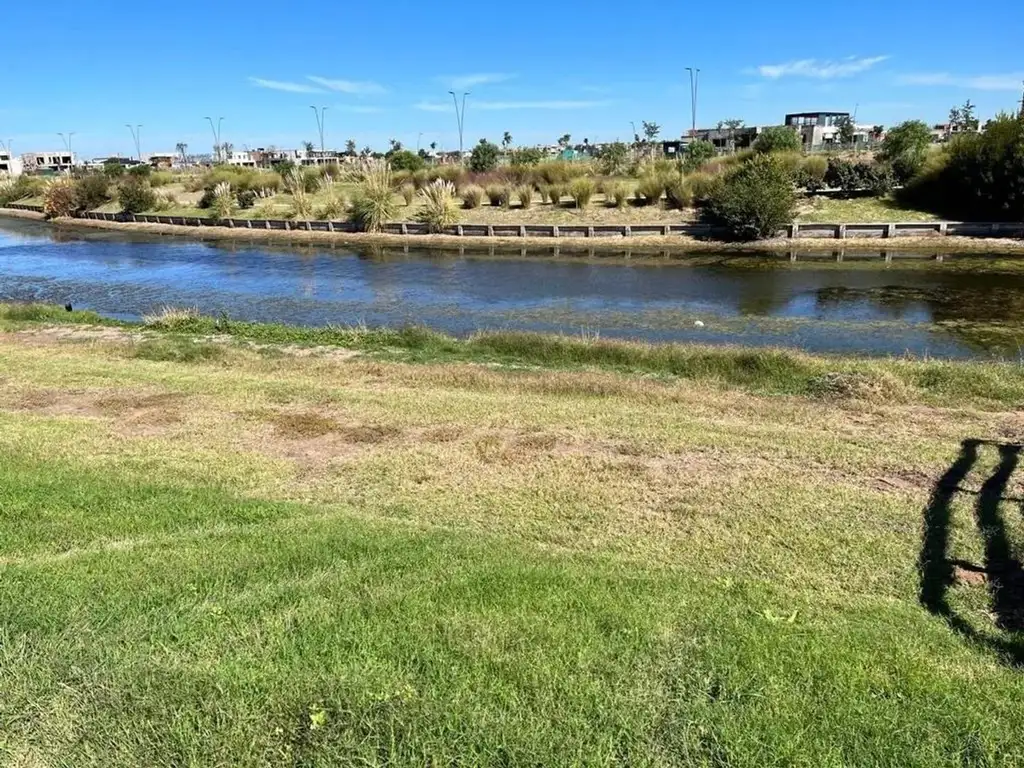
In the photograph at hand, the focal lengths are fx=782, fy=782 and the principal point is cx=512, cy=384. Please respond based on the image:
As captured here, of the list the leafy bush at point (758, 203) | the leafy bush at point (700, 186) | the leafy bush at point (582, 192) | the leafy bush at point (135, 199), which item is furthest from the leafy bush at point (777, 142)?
the leafy bush at point (135, 199)

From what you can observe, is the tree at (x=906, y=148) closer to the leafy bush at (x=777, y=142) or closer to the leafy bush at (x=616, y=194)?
the leafy bush at (x=777, y=142)

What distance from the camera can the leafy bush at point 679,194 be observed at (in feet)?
115

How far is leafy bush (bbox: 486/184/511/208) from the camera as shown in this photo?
39281 mm

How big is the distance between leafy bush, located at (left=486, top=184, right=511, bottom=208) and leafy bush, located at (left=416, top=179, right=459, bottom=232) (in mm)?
2692

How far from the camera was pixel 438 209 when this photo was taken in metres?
36.4

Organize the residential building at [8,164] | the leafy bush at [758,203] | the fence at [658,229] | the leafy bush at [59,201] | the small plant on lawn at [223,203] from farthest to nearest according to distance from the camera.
→ 1. the residential building at [8,164]
2. the leafy bush at [59,201]
3. the small plant on lawn at [223,203]
4. the leafy bush at [758,203]
5. the fence at [658,229]

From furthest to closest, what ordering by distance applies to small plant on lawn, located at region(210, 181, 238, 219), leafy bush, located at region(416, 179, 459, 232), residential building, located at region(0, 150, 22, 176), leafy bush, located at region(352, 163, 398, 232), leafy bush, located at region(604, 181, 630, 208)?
residential building, located at region(0, 150, 22, 176), small plant on lawn, located at region(210, 181, 238, 219), leafy bush, located at region(352, 163, 398, 232), leafy bush, located at region(604, 181, 630, 208), leafy bush, located at region(416, 179, 459, 232)

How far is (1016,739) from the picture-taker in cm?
322

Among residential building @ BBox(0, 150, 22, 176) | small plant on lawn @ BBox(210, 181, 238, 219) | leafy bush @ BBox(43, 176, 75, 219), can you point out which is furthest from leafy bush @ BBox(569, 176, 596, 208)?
residential building @ BBox(0, 150, 22, 176)

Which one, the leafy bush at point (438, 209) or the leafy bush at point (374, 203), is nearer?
the leafy bush at point (438, 209)

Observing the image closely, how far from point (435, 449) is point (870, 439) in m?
4.38

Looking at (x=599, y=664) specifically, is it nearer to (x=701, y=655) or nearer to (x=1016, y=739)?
(x=701, y=655)

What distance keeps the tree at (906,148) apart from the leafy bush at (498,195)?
17.6 metres

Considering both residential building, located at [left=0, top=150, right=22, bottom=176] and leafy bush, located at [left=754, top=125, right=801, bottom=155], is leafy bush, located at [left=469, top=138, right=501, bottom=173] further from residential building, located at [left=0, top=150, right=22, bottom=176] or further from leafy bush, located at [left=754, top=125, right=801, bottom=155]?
residential building, located at [left=0, top=150, right=22, bottom=176]
